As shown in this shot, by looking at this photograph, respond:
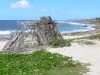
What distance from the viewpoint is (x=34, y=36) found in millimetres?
22391

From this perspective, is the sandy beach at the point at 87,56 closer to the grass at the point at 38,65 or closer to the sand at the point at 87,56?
the sand at the point at 87,56

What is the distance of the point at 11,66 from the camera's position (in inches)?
527

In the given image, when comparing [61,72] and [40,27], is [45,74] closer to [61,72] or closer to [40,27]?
[61,72]

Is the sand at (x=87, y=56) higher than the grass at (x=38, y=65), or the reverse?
the grass at (x=38, y=65)

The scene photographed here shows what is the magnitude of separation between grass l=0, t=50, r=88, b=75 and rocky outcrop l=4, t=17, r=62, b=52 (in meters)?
4.61

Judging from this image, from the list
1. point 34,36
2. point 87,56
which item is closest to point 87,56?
point 87,56

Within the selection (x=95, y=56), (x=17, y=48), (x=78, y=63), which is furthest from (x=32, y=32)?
(x=78, y=63)

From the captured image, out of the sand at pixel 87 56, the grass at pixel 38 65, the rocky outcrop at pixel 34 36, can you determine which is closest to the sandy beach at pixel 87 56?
the sand at pixel 87 56

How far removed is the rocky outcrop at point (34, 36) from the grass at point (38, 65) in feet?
15.1

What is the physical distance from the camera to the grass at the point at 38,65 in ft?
41.1

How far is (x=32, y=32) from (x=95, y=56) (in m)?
6.21

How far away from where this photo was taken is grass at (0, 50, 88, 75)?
12.5 meters

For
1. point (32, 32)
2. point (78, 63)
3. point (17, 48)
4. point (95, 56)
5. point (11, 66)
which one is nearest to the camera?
point (11, 66)

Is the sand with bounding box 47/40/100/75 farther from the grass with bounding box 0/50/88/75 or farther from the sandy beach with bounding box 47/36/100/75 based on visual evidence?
the grass with bounding box 0/50/88/75
